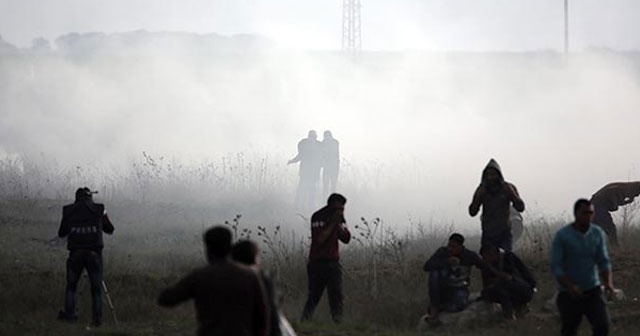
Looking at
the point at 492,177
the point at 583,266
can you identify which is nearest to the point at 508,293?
the point at 492,177

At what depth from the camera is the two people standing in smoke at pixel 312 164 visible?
31609 mm

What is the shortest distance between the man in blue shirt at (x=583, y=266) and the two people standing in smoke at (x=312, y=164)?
19.1 metres

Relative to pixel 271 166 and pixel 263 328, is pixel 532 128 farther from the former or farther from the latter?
pixel 263 328

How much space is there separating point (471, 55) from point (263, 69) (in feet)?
52.0

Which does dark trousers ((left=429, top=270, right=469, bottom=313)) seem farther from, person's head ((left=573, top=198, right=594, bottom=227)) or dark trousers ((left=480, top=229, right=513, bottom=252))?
person's head ((left=573, top=198, right=594, bottom=227))

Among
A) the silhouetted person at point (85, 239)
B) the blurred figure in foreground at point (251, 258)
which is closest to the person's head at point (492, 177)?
the silhouetted person at point (85, 239)

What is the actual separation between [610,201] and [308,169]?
11.8m

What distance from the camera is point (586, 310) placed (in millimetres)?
12617

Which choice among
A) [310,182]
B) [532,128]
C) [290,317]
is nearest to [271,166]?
[310,182]

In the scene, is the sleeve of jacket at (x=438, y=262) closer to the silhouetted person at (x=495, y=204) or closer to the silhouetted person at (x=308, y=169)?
the silhouetted person at (x=495, y=204)

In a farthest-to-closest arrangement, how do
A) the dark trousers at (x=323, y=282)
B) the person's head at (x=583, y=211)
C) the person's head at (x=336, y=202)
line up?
1. the dark trousers at (x=323, y=282)
2. the person's head at (x=336, y=202)
3. the person's head at (x=583, y=211)

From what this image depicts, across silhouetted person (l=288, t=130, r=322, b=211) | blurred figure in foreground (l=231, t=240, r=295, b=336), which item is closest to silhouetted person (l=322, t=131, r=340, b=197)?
silhouetted person (l=288, t=130, r=322, b=211)

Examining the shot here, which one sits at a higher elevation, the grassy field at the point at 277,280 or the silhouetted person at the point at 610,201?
the silhouetted person at the point at 610,201

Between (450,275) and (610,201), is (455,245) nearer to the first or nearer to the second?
(450,275)
